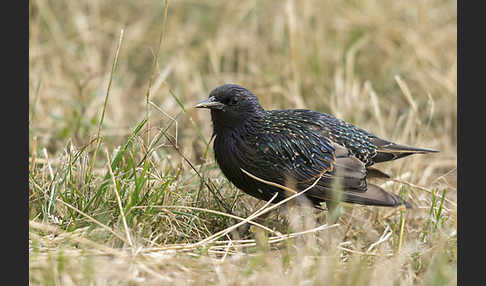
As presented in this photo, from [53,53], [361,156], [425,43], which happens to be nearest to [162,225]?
[361,156]

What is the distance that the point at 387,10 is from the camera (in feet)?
22.6

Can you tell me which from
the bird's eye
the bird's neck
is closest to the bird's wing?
the bird's neck

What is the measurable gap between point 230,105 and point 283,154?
A: 49 cm

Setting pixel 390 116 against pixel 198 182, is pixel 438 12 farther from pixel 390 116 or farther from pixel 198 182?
pixel 198 182

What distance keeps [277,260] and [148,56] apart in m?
4.19

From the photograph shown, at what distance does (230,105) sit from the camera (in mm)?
4086

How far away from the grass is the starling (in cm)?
20

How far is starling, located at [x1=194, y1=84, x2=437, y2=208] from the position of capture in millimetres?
3936

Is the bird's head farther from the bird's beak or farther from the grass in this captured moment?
the grass

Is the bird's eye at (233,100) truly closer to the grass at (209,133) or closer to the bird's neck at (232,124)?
the bird's neck at (232,124)

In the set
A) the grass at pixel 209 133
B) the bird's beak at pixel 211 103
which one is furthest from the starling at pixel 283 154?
the grass at pixel 209 133

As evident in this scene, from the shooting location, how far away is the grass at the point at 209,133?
319 centimetres

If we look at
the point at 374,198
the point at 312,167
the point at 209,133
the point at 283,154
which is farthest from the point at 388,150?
the point at 209,133

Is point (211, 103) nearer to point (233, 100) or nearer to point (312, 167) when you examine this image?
point (233, 100)
